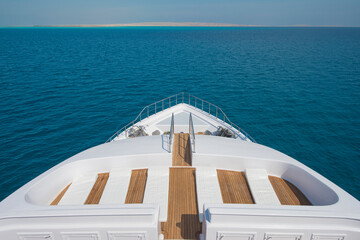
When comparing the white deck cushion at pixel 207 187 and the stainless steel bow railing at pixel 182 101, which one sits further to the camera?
the stainless steel bow railing at pixel 182 101

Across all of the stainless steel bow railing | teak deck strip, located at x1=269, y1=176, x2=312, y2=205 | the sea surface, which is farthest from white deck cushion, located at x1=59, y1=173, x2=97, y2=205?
the sea surface

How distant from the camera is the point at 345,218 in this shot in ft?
15.0

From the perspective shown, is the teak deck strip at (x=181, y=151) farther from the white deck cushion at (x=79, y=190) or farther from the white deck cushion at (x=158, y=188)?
the white deck cushion at (x=79, y=190)

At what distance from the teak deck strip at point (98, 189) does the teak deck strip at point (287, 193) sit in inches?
240

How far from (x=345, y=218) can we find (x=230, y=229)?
258 centimetres

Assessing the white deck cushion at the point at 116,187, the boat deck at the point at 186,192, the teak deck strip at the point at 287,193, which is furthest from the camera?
the teak deck strip at the point at 287,193

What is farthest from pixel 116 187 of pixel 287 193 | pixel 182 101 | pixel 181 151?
pixel 182 101

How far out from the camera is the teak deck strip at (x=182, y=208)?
5.74 meters

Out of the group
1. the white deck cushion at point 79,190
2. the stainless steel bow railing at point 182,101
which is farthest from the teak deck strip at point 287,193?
the white deck cushion at point 79,190

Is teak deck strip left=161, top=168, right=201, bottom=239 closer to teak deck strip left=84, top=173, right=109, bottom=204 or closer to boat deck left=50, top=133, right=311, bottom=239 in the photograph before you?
boat deck left=50, top=133, right=311, bottom=239

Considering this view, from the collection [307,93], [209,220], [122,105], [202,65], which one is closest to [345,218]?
[209,220]

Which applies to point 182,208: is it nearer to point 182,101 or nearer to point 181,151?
point 181,151

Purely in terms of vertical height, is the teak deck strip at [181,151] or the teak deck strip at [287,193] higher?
the teak deck strip at [181,151]

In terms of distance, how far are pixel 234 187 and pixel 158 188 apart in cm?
270
